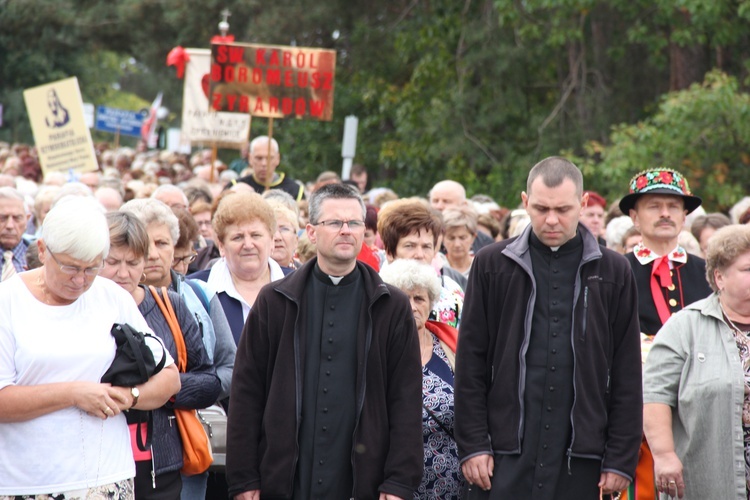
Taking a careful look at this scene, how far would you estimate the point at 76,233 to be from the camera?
13.8 ft

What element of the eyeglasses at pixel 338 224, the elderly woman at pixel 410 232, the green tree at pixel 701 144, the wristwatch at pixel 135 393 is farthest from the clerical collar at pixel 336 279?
the green tree at pixel 701 144

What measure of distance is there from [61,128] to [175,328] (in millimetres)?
11174

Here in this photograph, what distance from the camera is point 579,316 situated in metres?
4.78

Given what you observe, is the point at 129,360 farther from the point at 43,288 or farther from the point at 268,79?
the point at 268,79

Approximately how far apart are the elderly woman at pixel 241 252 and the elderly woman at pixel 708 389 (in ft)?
7.08

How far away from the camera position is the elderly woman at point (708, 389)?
5.12 metres

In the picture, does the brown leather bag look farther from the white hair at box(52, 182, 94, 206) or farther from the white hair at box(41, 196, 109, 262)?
the white hair at box(52, 182, 94, 206)

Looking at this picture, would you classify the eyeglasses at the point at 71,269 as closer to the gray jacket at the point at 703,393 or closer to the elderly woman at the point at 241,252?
the elderly woman at the point at 241,252

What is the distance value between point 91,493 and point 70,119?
38.9 feet

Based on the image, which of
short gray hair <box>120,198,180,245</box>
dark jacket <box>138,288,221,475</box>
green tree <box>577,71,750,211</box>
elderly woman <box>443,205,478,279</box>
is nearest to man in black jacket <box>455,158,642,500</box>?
dark jacket <box>138,288,221,475</box>

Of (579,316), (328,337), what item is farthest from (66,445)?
(579,316)

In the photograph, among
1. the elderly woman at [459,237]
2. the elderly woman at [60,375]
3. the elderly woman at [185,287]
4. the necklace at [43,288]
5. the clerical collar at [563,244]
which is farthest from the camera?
the elderly woman at [459,237]

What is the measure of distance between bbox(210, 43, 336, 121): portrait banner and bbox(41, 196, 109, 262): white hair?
8533 millimetres

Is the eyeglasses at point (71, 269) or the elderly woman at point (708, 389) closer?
the eyeglasses at point (71, 269)
